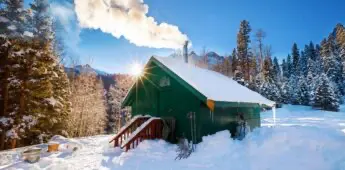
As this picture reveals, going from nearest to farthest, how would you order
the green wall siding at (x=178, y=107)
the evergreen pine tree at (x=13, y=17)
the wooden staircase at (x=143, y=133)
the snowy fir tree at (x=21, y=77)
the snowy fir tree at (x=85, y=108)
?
the wooden staircase at (x=143, y=133)
the green wall siding at (x=178, y=107)
the snowy fir tree at (x=21, y=77)
the evergreen pine tree at (x=13, y=17)
the snowy fir tree at (x=85, y=108)

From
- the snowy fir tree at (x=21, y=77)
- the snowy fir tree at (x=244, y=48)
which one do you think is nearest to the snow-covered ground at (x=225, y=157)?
the snowy fir tree at (x=21, y=77)

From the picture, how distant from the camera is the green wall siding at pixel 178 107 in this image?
839cm

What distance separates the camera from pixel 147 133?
857 cm

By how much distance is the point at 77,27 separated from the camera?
674 inches

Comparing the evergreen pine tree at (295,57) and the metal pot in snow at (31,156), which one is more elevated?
the evergreen pine tree at (295,57)

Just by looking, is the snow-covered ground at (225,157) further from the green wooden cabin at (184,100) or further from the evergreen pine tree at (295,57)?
the evergreen pine tree at (295,57)

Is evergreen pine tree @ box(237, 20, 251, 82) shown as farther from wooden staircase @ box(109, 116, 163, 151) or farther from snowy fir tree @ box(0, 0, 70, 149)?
snowy fir tree @ box(0, 0, 70, 149)

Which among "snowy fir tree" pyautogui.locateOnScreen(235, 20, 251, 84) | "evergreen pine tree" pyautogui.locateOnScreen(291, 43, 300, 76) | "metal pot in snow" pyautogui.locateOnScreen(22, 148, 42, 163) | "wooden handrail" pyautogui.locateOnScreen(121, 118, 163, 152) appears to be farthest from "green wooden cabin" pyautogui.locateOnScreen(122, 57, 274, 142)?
"evergreen pine tree" pyautogui.locateOnScreen(291, 43, 300, 76)

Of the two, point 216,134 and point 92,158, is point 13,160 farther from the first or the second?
point 216,134

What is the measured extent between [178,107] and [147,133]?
1551 mm

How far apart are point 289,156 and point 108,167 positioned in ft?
15.6

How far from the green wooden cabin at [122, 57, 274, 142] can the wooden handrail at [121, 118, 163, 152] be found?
66cm

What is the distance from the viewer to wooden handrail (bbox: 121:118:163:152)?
7879mm

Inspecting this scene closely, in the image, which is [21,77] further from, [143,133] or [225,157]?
[225,157]
